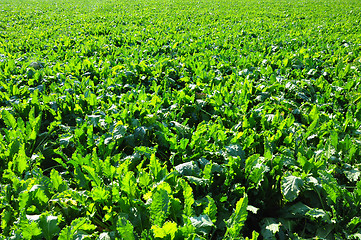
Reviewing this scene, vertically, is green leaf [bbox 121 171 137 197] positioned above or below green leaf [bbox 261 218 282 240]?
above

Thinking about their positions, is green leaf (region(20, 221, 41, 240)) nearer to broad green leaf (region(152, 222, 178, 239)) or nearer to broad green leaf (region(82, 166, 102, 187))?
broad green leaf (region(82, 166, 102, 187))

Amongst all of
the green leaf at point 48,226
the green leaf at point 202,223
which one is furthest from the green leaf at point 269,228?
the green leaf at point 48,226

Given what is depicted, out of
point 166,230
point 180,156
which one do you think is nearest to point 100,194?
point 166,230

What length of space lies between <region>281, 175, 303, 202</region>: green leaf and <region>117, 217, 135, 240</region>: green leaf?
1.12 metres

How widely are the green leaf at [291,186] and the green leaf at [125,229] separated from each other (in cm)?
112

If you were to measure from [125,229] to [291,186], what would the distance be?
122cm

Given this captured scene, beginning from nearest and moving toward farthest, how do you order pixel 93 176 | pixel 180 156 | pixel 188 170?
pixel 93 176 < pixel 188 170 < pixel 180 156

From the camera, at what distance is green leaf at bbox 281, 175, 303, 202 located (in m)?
1.85

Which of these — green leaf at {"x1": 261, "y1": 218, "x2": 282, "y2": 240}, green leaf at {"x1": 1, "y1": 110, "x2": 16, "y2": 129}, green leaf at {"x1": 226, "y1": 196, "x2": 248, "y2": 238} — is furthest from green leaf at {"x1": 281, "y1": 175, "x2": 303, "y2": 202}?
green leaf at {"x1": 1, "y1": 110, "x2": 16, "y2": 129}

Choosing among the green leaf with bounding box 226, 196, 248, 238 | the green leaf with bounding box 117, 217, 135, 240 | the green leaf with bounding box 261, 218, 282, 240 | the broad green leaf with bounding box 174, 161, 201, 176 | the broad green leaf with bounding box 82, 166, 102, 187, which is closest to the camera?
the green leaf with bounding box 117, 217, 135, 240

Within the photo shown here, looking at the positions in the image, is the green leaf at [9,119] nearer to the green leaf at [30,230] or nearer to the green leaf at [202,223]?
the green leaf at [30,230]

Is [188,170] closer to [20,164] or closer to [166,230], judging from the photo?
[166,230]

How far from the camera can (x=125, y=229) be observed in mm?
1494

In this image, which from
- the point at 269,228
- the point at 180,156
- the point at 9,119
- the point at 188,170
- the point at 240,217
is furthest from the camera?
the point at 9,119
